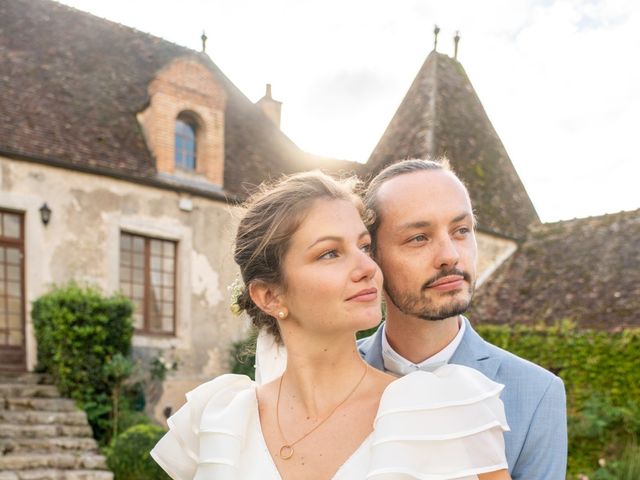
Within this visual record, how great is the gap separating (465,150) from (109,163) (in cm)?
766

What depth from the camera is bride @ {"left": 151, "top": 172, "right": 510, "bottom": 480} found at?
1.96 meters

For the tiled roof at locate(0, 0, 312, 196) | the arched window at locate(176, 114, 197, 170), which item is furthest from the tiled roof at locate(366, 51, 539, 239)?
the arched window at locate(176, 114, 197, 170)

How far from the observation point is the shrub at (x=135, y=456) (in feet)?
30.4

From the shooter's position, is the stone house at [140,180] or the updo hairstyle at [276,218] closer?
the updo hairstyle at [276,218]

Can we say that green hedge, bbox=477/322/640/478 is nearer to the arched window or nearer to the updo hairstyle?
the arched window

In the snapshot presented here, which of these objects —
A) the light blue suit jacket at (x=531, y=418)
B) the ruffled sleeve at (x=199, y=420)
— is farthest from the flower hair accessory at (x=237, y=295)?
the light blue suit jacket at (x=531, y=418)

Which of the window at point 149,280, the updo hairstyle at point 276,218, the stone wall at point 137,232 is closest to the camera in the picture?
the updo hairstyle at point 276,218

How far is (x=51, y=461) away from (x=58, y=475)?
417 mm

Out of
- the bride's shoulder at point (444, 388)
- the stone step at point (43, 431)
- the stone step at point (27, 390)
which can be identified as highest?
the bride's shoulder at point (444, 388)

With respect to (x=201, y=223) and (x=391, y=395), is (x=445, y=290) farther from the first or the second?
(x=201, y=223)

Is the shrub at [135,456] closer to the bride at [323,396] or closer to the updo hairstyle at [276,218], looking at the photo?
the bride at [323,396]

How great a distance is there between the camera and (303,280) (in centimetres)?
220

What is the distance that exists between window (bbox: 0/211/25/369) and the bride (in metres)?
10.3

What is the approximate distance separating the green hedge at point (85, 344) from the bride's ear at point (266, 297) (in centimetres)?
953
